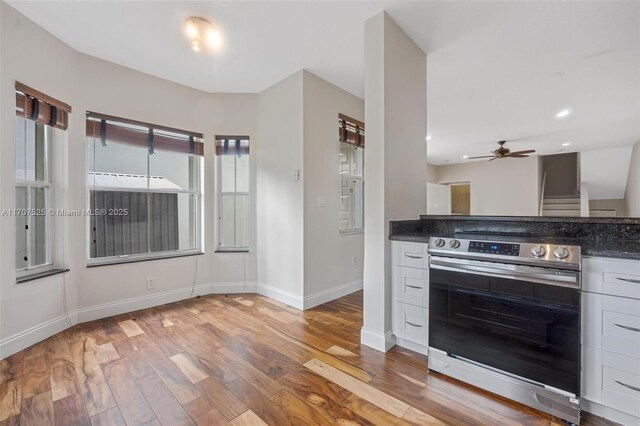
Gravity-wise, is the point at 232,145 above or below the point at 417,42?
below

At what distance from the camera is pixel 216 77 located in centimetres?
323

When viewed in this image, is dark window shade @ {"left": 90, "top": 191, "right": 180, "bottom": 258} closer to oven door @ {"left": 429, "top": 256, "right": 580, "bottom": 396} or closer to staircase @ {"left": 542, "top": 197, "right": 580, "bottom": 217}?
oven door @ {"left": 429, "top": 256, "right": 580, "bottom": 396}

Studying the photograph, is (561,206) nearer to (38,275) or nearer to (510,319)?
(510,319)

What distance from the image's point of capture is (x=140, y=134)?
3154mm

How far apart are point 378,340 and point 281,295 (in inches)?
57.0

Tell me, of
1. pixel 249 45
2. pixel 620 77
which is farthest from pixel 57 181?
pixel 620 77

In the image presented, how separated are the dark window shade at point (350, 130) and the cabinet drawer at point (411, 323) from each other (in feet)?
7.44

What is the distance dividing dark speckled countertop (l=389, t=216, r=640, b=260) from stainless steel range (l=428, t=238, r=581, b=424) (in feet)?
0.56

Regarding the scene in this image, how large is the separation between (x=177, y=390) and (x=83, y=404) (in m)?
0.50

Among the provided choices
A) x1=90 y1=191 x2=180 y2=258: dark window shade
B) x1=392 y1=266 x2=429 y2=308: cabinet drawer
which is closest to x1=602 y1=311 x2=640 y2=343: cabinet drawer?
x1=392 y1=266 x2=429 y2=308: cabinet drawer

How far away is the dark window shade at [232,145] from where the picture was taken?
3660 millimetres

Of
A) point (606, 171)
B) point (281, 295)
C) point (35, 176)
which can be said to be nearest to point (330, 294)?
point (281, 295)

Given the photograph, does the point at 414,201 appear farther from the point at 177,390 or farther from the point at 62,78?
the point at 62,78

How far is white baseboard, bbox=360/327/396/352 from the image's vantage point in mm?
2215
